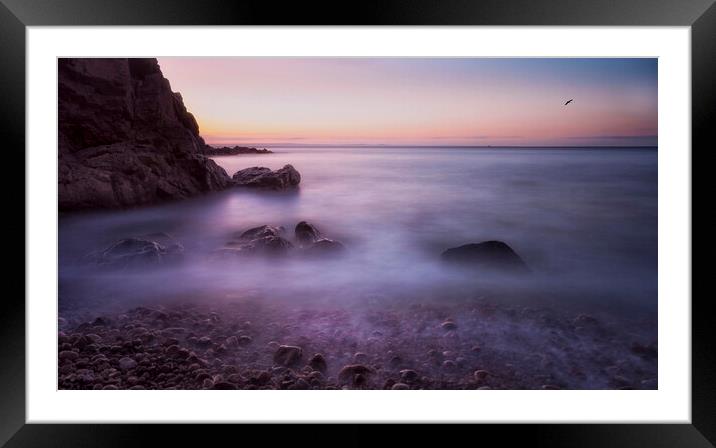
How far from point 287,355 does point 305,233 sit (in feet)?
3.59

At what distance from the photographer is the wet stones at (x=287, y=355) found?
7.19ft

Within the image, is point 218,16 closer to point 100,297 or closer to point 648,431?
point 100,297

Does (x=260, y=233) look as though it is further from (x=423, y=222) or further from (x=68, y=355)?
(x=68, y=355)

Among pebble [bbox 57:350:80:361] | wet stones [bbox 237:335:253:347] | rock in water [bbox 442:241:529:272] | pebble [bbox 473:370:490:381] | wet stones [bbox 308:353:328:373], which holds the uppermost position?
rock in water [bbox 442:241:529:272]

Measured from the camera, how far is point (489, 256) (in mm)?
2930

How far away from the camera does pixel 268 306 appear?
266 centimetres

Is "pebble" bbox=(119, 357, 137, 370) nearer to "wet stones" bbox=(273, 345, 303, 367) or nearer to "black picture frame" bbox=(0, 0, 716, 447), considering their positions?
"black picture frame" bbox=(0, 0, 716, 447)

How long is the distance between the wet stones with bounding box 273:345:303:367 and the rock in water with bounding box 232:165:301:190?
1.67m

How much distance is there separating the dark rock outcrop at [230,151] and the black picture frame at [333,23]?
6.47 feet

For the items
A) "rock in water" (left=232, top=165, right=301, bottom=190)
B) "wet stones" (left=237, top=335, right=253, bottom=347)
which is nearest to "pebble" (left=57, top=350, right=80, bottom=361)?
"wet stones" (left=237, top=335, right=253, bottom=347)

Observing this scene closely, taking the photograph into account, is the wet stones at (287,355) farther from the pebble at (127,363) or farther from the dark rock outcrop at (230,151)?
the dark rock outcrop at (230,151)

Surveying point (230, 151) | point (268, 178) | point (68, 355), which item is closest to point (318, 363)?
point (68, 355)

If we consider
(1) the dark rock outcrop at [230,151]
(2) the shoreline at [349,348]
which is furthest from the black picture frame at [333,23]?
(1) the dark rock outcrop at [230,151]

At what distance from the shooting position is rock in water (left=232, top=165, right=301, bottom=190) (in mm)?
3633
